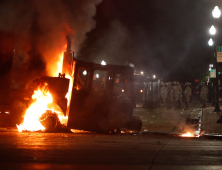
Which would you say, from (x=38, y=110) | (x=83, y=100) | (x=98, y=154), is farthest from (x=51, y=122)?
(x=98, y=154)

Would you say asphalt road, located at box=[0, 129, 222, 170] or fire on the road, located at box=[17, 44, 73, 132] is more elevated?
fire on the road, located at box=[17, 44, 73, 132]

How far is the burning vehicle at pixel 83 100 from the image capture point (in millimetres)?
8602

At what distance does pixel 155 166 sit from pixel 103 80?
4599mm

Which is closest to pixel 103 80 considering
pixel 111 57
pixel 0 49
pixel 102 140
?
pixel 102 140

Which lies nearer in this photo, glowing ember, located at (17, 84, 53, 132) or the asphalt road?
the asphalt road

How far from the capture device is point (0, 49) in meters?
9.28

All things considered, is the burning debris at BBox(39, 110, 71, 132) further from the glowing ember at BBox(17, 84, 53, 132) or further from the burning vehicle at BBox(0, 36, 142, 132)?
the glowing ember at BBox(17, 84, 53, 132)

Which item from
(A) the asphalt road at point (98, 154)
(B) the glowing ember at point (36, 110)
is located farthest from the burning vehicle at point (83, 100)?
(A) the asphalt road at point (98, 154)

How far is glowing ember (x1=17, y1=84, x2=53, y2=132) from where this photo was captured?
340 inches

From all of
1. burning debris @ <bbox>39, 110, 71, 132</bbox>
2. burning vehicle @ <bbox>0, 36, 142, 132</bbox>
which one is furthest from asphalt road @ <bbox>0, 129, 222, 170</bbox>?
burning vehicle @ <bbox>0, 36, 142, 132</bbox>

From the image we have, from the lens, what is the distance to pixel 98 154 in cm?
589

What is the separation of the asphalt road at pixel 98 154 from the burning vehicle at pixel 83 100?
106 cm

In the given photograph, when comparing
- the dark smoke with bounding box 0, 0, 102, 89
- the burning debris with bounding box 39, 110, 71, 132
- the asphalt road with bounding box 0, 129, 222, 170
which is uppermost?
the dark smoke with bounding box 0, 0, 102, 89

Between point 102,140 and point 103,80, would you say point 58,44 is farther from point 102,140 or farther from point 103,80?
point 102,140
